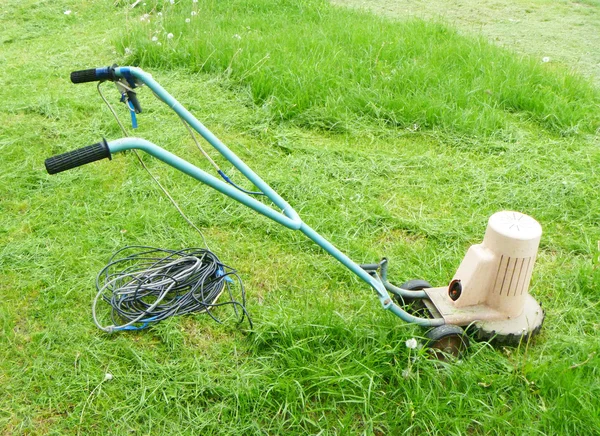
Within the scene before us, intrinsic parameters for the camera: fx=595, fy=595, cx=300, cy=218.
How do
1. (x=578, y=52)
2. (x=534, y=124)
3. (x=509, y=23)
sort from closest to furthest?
1. (x=534, y=124)
2. (x=578, y=52)
3. (x=509, y=23)

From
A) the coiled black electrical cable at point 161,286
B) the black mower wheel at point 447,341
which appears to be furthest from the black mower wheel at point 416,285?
the coiled black electrical cable at point 161,286

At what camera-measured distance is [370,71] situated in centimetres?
441

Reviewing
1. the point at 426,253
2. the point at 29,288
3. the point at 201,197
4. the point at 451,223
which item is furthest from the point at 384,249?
the point at 29,288

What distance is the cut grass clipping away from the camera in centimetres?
396

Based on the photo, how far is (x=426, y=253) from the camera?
2.79 metres

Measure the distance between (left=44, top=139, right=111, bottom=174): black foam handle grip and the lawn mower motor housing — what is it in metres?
1.33

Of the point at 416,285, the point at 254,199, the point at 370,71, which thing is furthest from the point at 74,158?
the point at 370,71

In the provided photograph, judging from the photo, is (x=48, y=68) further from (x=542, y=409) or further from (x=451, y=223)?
(x=542, y=409)

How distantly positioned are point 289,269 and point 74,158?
1358 mm

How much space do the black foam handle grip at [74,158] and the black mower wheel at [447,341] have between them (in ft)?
4.17

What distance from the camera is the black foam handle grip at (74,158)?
1.49 meters

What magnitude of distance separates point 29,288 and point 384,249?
5.24 feet

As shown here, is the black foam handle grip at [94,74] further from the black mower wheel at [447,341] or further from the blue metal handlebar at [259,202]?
the black mower wheel at [447,341]

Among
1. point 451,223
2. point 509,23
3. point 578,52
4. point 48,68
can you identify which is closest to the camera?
point 451,223
